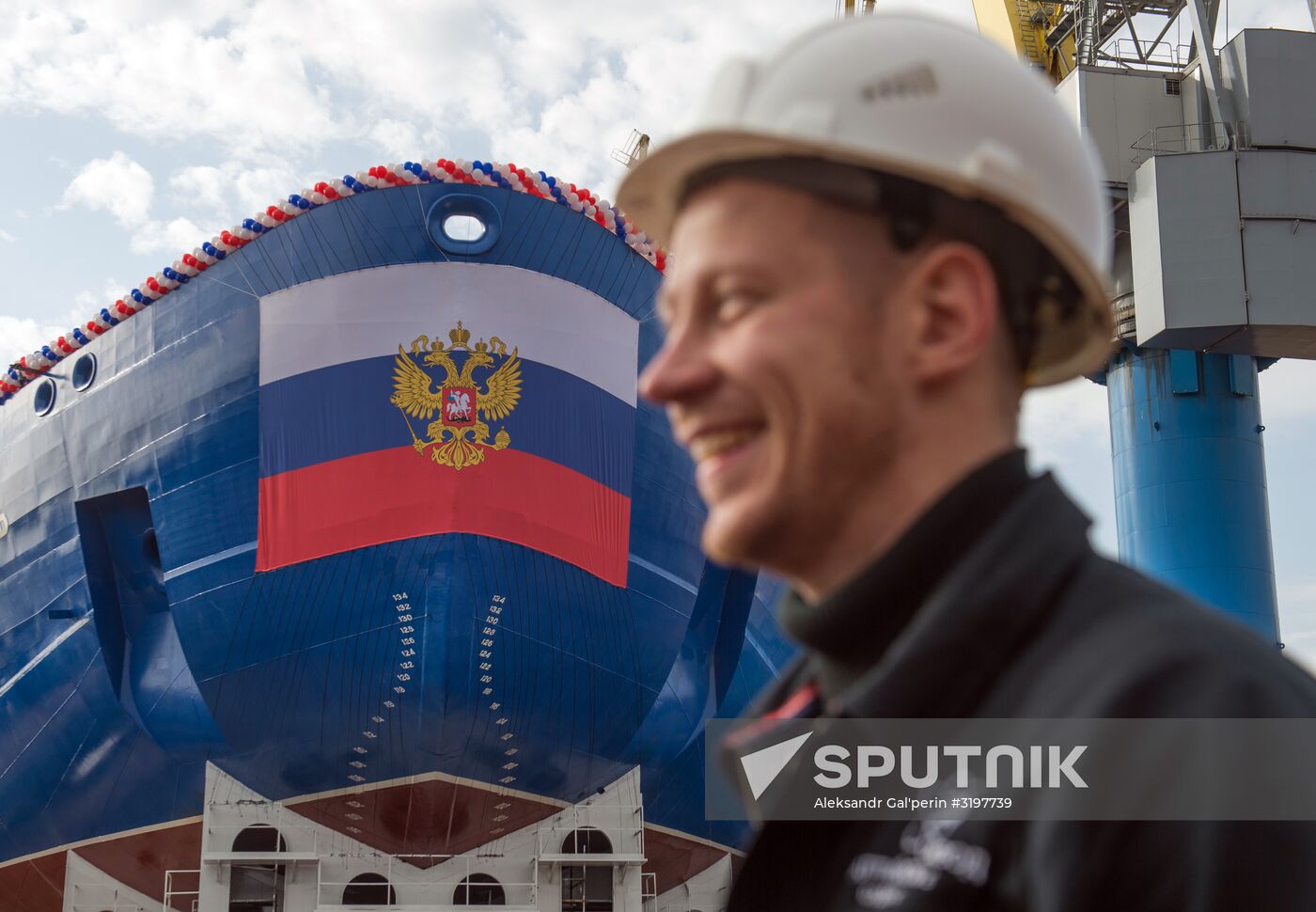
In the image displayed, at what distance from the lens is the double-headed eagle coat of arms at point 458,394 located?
11.6m

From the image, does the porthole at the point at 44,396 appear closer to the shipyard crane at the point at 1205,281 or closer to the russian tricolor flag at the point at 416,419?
the russian tricolor flag at the point at 416,419

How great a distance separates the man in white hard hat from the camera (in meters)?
1.17

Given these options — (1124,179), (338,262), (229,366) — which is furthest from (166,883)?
(1124,179)

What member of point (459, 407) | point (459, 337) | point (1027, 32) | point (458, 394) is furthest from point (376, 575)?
point (1027, 32)

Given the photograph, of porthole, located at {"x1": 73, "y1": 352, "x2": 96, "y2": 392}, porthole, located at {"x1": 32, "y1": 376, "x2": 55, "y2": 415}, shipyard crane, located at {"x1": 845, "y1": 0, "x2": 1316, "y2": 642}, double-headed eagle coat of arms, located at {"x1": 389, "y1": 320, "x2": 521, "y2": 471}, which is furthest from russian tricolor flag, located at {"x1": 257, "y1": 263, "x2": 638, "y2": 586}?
shipyard crane, located at {"x1": 845, "y1": 0, "x2": 1316, "y2": 642}

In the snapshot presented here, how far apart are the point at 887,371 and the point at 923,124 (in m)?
0.26

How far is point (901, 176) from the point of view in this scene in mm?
1353

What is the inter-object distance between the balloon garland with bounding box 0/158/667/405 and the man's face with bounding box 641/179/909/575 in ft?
33.6

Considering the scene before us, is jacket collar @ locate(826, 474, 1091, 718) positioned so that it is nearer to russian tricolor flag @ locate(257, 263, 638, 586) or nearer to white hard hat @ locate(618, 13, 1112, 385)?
white hard hat @ locate(618, 13, 1112, 385)

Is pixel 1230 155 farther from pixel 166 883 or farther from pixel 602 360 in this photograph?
pixel 166 883

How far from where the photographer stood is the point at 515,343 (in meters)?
11.9

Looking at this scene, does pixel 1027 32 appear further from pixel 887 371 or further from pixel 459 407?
pixel 887 371

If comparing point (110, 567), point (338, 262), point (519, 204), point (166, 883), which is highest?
point (519, 204)

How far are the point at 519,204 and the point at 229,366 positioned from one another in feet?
10.2
